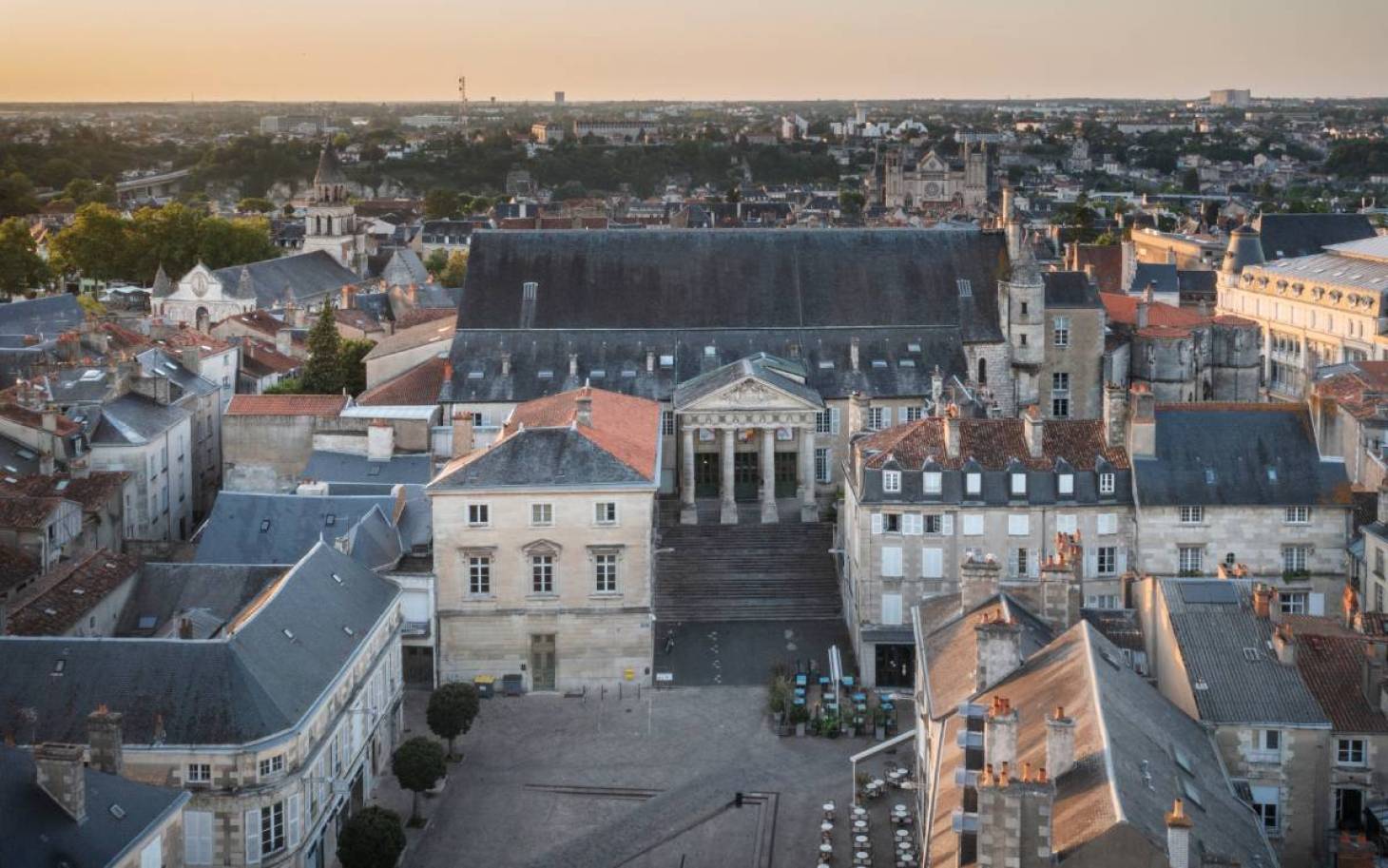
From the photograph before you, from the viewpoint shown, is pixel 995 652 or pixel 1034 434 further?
pixel 1034 434

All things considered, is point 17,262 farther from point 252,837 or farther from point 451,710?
point 252,837

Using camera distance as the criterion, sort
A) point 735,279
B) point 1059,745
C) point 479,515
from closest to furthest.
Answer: point 1059,745 < point 479,515 < point 735,279

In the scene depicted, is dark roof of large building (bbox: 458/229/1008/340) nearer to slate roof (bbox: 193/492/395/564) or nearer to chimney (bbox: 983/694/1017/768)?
slate roof (bbox: 193/492/395/564)

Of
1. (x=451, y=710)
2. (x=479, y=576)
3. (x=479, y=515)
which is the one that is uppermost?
(x=479, y=515)

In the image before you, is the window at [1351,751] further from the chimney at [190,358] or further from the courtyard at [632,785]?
the chimney at [190,358]

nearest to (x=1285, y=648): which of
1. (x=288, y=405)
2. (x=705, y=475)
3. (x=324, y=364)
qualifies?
(x=705, y=475)

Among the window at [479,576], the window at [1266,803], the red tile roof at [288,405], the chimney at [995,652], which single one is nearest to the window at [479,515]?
the window at [479,576]
